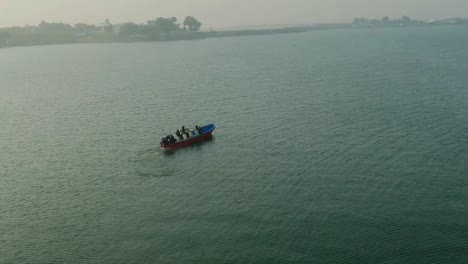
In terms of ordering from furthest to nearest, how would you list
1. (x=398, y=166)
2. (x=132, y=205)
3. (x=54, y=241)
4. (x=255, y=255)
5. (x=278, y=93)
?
(x=278, y=93)
(x=398, y=166)
(x=132, y=205)
(x=54, y=241)
(x=255, y=255)

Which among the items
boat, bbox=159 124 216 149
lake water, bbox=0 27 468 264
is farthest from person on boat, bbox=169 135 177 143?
lake water, bbox=0 27 468 264

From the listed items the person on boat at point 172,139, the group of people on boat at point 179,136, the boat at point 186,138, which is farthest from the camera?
the person on boat at point 172,139

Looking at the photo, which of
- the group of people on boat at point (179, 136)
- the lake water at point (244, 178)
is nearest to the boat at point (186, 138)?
the group of people on boat at point (179, 136)

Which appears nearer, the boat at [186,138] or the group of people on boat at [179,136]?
the group of people on boat at [179,136]

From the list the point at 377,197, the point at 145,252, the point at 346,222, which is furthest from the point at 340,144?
the point at 145,252

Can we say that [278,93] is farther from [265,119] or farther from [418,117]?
[418,117]

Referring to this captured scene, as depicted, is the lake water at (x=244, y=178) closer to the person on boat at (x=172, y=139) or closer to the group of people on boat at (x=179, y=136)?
the group of people on boat at (x=179, y=136)

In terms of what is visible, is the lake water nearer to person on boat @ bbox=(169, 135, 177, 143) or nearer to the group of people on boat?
the group of people on boat
